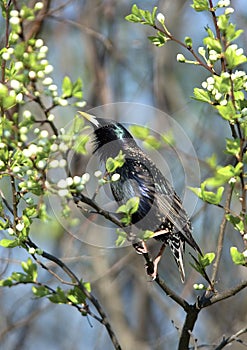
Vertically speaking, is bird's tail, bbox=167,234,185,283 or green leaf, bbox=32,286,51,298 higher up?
green leaf, bbox=32,286,51,298

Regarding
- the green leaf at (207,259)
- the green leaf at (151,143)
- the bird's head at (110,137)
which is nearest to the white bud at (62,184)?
the green leaf at (207,259)

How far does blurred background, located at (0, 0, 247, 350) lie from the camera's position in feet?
15.9

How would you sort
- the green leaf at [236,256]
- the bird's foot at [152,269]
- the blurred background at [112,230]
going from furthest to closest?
the blurred background at [112,230], the bird's foot at [152,269], the green leaf at [236,256]

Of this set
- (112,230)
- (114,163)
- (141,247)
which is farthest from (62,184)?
(112,230)

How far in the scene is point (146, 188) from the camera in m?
3.27

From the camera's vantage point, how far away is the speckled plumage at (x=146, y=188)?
318 centimetres

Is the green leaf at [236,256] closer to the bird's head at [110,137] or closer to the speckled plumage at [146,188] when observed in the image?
the speckled plumage at [146,188]

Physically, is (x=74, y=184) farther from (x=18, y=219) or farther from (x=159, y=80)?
(x=159, y=80)

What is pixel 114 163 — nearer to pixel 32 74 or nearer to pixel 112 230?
pixel 32 74

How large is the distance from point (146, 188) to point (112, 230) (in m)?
1.53

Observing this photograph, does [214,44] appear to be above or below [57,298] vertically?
above

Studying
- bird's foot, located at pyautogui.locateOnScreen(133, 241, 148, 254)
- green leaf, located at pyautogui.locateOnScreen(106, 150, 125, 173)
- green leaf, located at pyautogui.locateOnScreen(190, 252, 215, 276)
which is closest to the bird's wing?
bird's foot, located at pyautogui.locateOnScreen(133, 241, 148, 254)

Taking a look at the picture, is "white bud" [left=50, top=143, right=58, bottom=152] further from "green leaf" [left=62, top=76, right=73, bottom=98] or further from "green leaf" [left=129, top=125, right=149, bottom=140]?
"green leaf" [left=129, top=125, right=149, bottom=140]

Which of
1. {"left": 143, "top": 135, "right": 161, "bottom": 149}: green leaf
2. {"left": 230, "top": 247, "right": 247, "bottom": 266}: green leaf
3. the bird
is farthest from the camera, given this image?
{"left": 143, "top": 135, "right": 161, "bottom": 149}: green leaf
